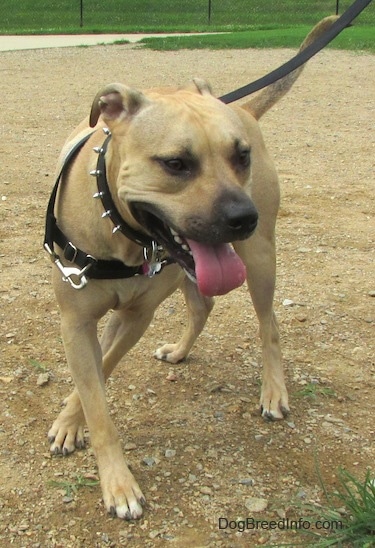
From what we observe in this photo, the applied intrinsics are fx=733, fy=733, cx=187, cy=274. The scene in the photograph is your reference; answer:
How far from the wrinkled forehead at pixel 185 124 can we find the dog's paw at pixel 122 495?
1.35m

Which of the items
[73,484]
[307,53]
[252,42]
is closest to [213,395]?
[73,484]

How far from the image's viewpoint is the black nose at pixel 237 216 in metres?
2.42

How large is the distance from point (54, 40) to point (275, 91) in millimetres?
18736

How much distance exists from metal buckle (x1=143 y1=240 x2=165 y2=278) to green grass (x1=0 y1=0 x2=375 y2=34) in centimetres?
2350

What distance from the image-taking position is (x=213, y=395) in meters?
3.77

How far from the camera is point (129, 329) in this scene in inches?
131

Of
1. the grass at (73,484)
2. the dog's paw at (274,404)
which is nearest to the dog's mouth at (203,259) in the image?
the grass at (73,484)

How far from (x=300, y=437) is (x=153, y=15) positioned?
2995 cm

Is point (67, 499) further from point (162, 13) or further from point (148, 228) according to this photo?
point (162, 13)

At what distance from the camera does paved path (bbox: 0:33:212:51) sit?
758 inches

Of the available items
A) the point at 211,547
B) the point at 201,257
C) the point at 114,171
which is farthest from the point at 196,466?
the point at 114,171

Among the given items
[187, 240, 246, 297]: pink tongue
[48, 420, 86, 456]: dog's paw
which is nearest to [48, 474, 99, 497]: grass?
[48, 420, 86, 456]: dog's paw

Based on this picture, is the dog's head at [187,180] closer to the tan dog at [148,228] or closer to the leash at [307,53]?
the tan dog at [148,228]

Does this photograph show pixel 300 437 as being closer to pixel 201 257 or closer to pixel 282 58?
pixel 201 257
